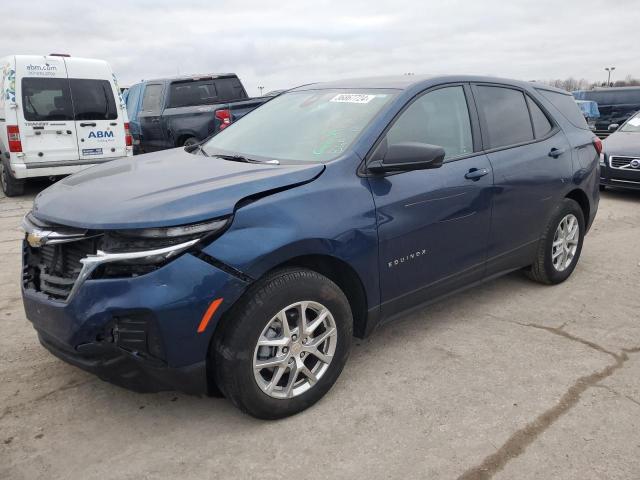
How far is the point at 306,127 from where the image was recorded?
348 centimetres

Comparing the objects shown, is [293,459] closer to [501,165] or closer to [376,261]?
[376,261]

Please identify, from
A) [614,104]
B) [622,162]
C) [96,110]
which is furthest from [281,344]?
[614,104]

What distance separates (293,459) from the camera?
8.25ft

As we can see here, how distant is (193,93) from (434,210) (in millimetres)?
8801

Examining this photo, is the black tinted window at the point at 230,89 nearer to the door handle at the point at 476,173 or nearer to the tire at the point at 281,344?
the door handle at the point at 476,173

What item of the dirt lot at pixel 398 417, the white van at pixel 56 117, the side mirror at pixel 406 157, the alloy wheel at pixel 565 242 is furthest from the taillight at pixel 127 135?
the side mirror at pixel 406 157

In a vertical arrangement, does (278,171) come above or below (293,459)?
above

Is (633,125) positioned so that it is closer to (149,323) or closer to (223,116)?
(223,116)

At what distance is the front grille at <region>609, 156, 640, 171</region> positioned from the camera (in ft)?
28.5

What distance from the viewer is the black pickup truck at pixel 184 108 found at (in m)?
10.3

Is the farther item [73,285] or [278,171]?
[278,171]

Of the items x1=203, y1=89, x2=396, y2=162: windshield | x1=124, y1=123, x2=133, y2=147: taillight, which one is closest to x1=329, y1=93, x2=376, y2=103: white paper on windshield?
x1=203, y1=89, x2=396, y2=162: windshield

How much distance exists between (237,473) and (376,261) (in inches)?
50.5

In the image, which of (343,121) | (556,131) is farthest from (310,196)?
(556,131)
